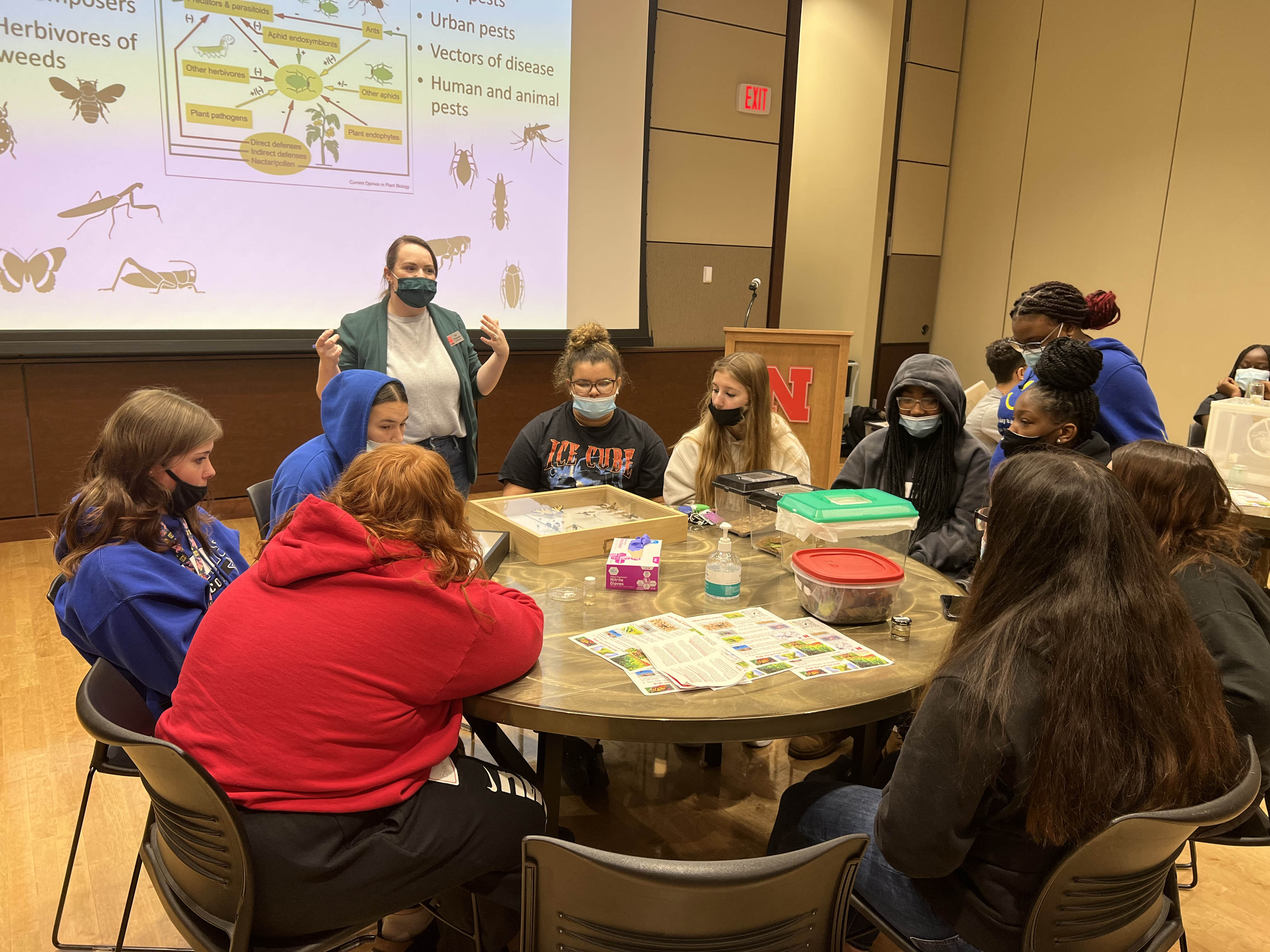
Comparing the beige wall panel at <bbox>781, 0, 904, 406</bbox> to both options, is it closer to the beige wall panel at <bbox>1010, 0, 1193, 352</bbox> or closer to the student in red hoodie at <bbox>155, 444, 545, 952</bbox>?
the beige wall panel at <bbox>1010, 0, 1193, 352</bbox>

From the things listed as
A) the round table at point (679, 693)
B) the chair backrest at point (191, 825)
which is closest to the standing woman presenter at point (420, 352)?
the round table at point (679, 693)

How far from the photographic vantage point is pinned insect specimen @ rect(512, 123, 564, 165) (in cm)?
515

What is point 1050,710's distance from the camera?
3.79 feet

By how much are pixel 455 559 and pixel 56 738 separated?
2.06 m

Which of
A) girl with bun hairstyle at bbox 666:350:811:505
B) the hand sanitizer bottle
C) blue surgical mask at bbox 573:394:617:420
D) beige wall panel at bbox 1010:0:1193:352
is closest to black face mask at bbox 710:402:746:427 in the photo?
girl with bun hairstyle at bbox 666:350:811:505

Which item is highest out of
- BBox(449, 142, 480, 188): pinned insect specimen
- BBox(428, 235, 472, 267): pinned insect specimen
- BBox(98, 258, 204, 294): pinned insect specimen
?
BBox(449, 142, 480, 188): pinned insect specimen

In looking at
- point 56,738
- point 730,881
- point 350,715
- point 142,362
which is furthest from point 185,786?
point 142,362

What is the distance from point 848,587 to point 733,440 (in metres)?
1.30

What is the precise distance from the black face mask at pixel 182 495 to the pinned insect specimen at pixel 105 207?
3.07 metres

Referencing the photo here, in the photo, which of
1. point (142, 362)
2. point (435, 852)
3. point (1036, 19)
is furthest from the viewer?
point (1036, 19)

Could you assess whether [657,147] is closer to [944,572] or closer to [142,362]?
[142,362]

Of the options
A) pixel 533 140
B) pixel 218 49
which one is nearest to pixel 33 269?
pixel 218 49

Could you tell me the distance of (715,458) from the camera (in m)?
3.03

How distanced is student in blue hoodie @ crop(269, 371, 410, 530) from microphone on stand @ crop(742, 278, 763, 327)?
4380 mm
